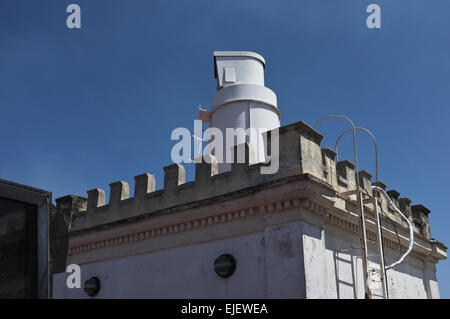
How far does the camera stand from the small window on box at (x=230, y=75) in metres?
19.4

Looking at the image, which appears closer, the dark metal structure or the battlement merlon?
the dark metal structure

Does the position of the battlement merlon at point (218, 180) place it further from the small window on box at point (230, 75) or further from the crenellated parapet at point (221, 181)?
the small window on box at point (230, 75)

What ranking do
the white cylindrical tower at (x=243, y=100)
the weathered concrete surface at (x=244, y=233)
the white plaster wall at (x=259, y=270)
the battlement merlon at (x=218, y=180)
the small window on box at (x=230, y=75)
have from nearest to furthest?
the white plaster wall at (x=259, y=270) < the weathered concrete surface at (x=244, y=233) < the battlement merlon at (x=218, y=180) < the white cylindrical tower at (x=243, y=100) < the small window on box at (x=230, y=75)

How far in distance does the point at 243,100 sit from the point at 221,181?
18.8 ft

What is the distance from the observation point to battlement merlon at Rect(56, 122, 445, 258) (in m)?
12.3

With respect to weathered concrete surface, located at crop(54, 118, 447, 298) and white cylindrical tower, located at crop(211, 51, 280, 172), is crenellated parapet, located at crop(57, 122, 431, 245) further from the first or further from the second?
white cylindrical tower, located at crop(211, 51, 280, 172)

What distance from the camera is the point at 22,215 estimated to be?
4.94 m

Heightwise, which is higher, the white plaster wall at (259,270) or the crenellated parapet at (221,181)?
the crenellated parapet at (221,181)

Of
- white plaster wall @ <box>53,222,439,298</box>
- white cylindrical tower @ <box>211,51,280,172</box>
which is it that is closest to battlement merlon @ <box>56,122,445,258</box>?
white plaster wall @ <box>53,222,439,298</box>

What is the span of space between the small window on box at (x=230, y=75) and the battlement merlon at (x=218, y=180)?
608 cm

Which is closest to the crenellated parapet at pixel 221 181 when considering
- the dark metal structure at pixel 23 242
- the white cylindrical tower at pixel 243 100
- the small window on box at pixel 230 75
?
the white cylindrical tower at pixel 243 100

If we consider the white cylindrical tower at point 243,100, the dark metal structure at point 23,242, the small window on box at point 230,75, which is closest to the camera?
the dark metal structure at point 23,242

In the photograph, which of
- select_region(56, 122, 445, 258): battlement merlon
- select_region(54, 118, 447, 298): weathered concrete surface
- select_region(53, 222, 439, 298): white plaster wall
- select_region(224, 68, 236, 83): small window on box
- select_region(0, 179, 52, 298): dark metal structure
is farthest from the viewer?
select_region(224, 68, 236, 83): small window on box

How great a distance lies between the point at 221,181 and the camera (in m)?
13.3
